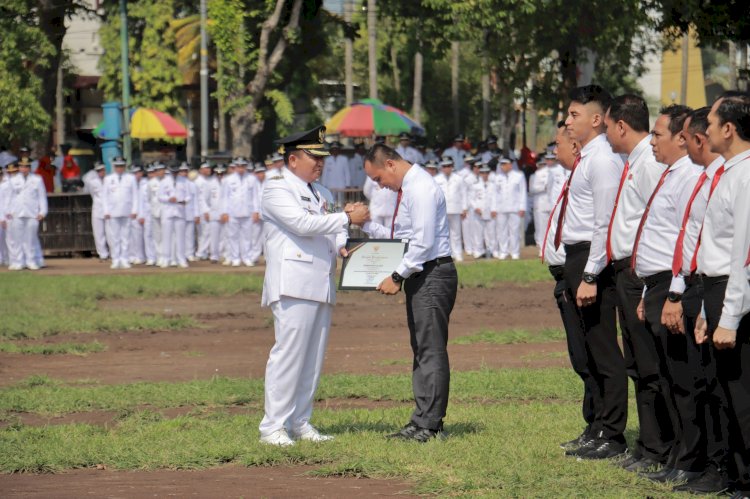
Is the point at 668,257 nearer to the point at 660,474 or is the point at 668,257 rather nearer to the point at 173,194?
the point at 660,474

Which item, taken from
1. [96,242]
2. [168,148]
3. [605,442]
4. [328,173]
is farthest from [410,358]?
[168,148]

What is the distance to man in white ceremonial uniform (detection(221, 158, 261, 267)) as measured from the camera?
96.5 ft

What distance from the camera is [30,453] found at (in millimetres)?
9789

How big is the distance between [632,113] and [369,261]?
7.07 ft

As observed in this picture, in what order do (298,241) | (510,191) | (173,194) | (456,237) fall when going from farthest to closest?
(510,191) < (456,237) < (173,194) < (298,241)

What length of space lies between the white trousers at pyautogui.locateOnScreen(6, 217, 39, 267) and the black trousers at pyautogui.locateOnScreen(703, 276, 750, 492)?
2261 cm

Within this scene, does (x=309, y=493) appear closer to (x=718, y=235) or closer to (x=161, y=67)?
(x=718, y=235)

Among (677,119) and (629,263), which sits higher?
(677,119)

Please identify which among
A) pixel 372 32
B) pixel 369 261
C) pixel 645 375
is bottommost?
pixel 645 375

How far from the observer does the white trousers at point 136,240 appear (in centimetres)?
2958

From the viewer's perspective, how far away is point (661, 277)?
8.33 metres

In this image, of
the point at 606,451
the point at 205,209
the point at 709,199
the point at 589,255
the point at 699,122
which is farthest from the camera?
the point at 205,209

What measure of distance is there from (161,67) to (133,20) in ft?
13.4

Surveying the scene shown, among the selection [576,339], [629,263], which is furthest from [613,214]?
[576,339]
